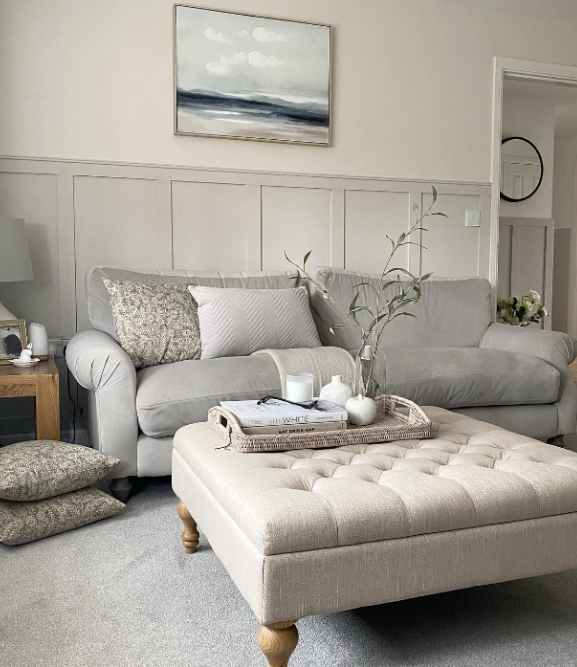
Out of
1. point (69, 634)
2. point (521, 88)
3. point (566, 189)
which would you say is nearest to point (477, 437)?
point (69, 634)

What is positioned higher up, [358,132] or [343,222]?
[358,132]

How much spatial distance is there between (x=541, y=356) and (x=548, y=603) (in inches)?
68.0

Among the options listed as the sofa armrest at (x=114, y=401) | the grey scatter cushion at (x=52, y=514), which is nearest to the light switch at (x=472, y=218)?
the sofa armrest at (x=114, y=401)

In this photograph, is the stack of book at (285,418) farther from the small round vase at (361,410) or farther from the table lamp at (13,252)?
the table lamp at (13,252)

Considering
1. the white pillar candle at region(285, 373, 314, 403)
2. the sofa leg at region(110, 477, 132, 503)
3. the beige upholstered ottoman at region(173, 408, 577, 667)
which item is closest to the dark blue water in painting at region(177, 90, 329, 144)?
the sofa leg at region(110, 477, 132, 503)

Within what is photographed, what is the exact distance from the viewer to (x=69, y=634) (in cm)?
168

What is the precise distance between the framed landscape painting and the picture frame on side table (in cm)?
137

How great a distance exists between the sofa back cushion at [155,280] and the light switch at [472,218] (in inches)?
52.1

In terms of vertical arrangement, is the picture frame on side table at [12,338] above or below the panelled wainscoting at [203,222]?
below

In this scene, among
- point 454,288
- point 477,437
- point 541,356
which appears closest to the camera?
point 477,437

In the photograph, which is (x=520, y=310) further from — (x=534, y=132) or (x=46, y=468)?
(x=46, y=468)

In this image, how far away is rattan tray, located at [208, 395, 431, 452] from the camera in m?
1.85

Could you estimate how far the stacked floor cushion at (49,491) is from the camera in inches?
88.2

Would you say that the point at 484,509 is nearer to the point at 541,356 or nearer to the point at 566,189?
the point at 541,356
